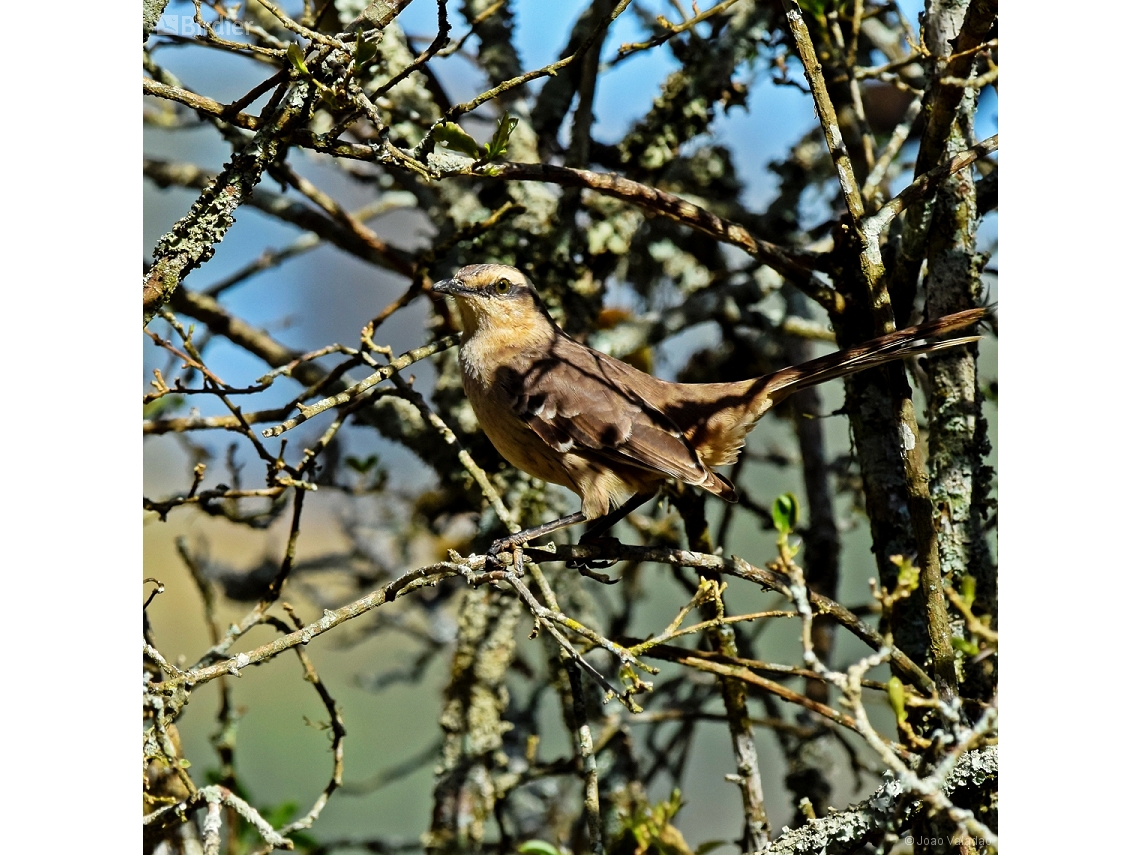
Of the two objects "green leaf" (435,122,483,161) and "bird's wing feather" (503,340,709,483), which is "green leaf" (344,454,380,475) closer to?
"bird's wing feather" (503,340,709,483)

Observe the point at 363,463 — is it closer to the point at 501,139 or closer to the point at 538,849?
the point at 538,849

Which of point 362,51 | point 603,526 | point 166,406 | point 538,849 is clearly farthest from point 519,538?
point 166,406

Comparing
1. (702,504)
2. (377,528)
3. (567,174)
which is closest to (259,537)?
(377,528)

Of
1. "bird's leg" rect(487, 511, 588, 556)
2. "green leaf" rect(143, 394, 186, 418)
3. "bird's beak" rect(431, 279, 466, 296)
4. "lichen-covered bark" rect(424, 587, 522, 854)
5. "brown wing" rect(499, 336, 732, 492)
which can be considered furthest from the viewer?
"green leaf" rect(143, 394, 186, 418)

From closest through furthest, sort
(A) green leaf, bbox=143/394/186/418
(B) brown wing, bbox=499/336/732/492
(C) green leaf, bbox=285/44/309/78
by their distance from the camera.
→ 1. (C) green leaf, bbox=285/44/309/78
2. (B) brown wing, bbox=499/336/732/492
3. (A) green leaf, bbox=143/394/186/418

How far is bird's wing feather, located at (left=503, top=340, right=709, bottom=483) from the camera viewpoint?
242 cm

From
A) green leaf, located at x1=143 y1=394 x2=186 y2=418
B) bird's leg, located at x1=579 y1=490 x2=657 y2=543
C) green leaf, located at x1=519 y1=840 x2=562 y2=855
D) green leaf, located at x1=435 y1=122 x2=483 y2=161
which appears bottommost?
green leaf, located at x1=519 y1=840 x2=562 y2=855

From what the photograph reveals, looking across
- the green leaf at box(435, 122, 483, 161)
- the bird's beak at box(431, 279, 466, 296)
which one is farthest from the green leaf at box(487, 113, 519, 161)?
the bird's beak at box(431, 279, 466, 296)

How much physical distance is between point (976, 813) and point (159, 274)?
1.76 m

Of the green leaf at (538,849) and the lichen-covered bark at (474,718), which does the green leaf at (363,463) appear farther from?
the green leaf at (538,849)

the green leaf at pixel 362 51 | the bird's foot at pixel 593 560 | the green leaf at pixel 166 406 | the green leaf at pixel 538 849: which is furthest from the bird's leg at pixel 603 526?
the green leaf at pixel 166 406

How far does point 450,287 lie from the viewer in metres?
2.59

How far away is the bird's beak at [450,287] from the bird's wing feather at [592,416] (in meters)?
0.26
